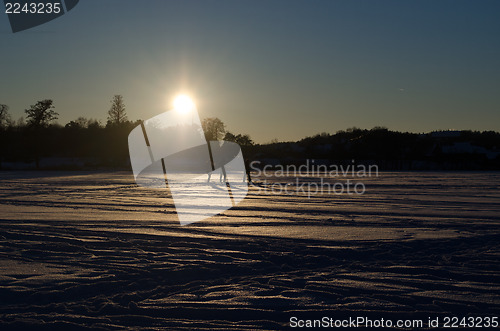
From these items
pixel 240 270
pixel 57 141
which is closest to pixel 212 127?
pixel 57 141

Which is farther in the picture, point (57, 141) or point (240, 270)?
point (57, 141)

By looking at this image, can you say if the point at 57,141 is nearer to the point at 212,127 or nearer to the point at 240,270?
the point at 212,127

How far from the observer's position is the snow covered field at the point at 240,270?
14.2 ft

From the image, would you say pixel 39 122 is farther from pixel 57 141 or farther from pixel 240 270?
pixel 240 270

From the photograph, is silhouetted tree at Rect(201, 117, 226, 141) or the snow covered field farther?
silhouetted tree at Rect(201, 117, 226, 141)

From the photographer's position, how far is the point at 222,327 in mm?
4000

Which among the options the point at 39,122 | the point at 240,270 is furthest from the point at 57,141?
the point at 240,270

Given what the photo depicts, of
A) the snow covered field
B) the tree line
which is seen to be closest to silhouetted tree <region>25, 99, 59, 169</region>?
the tree line

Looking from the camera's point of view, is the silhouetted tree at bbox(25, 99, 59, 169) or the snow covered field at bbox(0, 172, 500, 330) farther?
the silhouetted tree at bbox(25, 99, 59, 169)

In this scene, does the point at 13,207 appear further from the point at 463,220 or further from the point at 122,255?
the point at 463,220

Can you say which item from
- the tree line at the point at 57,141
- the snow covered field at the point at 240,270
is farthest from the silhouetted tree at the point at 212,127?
the snow covered field at the point at 240,270

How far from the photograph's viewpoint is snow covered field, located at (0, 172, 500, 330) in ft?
14.2

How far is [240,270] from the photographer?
5828mm

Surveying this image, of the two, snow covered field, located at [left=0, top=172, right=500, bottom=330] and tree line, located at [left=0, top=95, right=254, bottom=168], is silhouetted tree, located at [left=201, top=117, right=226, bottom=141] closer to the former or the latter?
tree line, located at [left=0, top=95, right=254, bottom=168]
